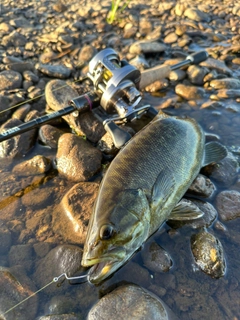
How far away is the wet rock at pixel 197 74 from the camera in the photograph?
613cm

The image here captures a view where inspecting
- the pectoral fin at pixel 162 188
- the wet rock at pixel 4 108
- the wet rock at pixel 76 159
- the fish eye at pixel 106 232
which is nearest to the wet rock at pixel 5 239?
the wet rock at pixel 76 159

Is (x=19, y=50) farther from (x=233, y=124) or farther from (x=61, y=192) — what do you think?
(x=233, y=124)

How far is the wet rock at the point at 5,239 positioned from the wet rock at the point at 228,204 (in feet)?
8.76

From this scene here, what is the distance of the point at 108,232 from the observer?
2719mm

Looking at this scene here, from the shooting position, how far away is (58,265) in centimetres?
321

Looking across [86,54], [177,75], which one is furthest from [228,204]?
[86,54]

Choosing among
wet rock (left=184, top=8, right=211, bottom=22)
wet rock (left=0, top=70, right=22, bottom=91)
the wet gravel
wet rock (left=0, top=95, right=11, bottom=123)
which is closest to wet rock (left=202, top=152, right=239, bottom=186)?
the wet gravel

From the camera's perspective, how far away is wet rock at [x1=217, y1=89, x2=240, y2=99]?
5753 millimetres

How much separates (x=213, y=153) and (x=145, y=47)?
4002 millimetres

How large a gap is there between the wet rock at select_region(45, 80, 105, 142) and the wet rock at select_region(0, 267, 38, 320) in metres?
2.34

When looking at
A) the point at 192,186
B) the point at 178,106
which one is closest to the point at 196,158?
the point at 192,186

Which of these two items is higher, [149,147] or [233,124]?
[149,147]

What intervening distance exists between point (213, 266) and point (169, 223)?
721 mm

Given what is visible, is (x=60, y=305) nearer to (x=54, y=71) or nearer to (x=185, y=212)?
(x=185, y=212)
